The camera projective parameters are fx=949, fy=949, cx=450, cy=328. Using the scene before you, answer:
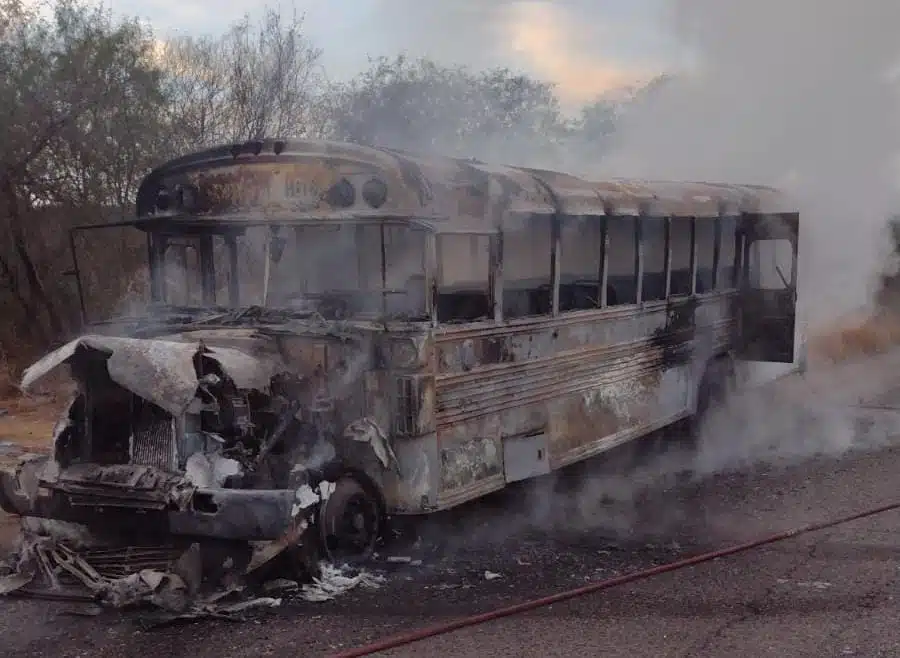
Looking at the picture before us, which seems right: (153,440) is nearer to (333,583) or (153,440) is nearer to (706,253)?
(333,583)

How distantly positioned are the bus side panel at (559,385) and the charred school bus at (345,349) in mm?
21

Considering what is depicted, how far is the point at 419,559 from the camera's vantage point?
6.33 m

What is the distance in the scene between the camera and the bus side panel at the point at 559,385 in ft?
20.7

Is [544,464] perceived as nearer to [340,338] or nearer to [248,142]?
[340,338]

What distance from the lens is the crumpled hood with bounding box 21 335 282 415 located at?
5.20 m

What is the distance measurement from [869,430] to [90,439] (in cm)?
861

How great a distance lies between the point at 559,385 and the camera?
7395 millimetres

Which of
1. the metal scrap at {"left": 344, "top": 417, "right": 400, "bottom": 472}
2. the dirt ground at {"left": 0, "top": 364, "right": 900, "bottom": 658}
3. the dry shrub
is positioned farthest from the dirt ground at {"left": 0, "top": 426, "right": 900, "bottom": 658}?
the dry shrub

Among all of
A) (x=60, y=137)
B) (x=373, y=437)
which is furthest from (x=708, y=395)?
(x=60, y=137)

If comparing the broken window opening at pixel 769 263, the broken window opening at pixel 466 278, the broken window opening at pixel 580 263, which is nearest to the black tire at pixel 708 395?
the broken window opening at pixel 769 263

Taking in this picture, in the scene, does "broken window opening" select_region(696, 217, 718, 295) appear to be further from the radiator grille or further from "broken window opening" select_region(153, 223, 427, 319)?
the radiator grille

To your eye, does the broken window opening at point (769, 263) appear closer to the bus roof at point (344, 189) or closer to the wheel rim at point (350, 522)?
A: the bus roof at point (344, 189)

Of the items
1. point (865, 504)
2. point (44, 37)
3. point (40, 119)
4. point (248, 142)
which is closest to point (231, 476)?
point (248, 142)

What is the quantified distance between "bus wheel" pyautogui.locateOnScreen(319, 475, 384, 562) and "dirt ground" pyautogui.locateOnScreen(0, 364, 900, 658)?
192 millimetres
